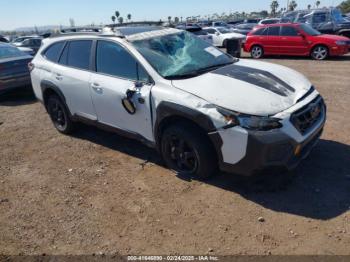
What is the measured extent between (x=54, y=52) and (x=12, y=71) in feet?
11.7

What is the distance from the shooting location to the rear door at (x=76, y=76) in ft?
15.3

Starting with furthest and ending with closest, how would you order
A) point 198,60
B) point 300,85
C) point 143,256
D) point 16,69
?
point 16,69, point 198,60, point 300,85, point 143,256

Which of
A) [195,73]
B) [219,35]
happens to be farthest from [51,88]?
[219,35]

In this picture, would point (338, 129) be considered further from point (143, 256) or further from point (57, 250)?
point (57, 250)

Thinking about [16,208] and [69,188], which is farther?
[69,188]

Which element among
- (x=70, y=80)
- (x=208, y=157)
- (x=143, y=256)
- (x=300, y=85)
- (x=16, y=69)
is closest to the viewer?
(x=143, y=256)

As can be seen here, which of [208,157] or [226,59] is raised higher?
[226,59]

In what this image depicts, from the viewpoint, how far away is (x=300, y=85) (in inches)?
151

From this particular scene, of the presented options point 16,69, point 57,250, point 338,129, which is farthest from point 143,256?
point 16,69

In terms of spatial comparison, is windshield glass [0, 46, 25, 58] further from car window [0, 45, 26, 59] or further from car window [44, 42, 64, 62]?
car window [44, 42, 64, 62]

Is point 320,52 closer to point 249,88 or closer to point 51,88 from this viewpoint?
point 249,88

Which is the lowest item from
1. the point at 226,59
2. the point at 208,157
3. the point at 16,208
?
the point at 16,208

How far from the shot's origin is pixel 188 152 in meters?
3.76

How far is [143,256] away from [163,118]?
151 centimetres
